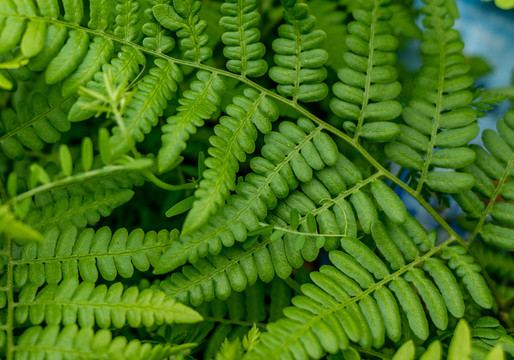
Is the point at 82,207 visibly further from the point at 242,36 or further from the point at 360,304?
the point at 360,304

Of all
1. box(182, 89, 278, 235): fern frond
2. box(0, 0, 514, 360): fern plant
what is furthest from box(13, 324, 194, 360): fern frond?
box(182, 89, 278, 235): fern frond

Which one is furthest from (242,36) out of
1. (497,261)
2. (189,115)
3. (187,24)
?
(497,261)

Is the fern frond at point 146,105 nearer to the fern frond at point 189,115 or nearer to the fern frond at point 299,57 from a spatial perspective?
the fern frond at point 189,115

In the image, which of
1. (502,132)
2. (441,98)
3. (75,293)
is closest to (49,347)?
(75,293)

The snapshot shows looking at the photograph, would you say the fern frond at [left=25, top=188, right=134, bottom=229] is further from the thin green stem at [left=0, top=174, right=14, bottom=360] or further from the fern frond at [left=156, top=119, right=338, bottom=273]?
the fern frond at [left=156, top=119, right=338, bottom=273]

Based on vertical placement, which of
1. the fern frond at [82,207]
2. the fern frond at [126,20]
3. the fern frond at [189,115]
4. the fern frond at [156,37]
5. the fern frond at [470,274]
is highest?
the fern frond at [126,20]

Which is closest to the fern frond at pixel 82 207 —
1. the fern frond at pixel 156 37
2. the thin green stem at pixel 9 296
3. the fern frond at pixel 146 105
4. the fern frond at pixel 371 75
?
the thin green stem at pixel 9 296
